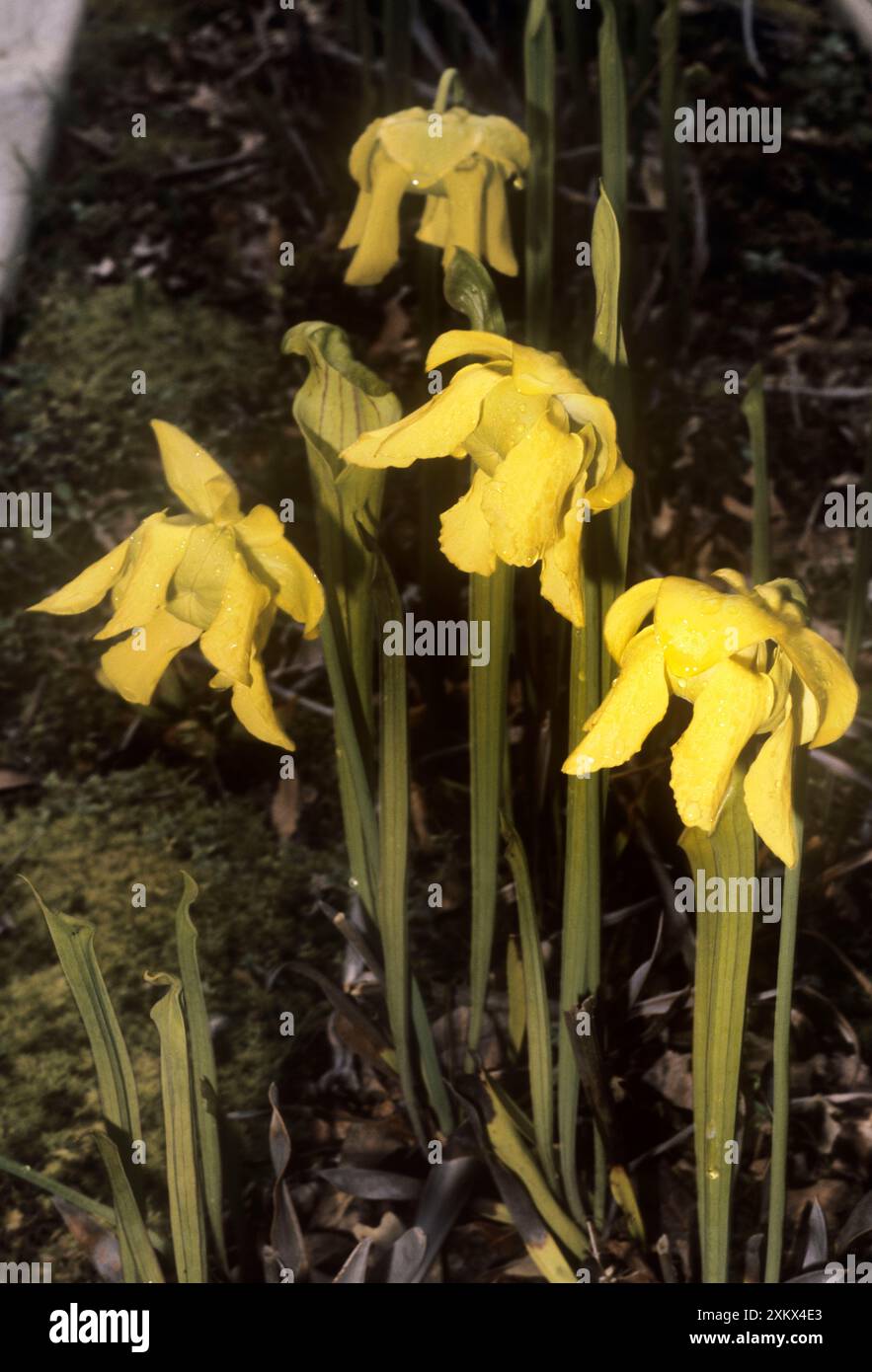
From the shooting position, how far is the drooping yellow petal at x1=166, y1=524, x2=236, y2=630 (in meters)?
0.83

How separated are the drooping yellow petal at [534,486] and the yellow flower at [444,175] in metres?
0.42

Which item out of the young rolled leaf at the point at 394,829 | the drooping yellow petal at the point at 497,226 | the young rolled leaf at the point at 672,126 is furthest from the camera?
the young rolled leaf at the point at 672,126

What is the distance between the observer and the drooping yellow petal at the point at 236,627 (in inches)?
32.1

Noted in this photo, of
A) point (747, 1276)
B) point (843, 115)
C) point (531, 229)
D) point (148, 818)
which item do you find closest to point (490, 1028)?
point (747, 1276)

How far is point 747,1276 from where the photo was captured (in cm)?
104

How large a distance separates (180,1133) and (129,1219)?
0.26ft

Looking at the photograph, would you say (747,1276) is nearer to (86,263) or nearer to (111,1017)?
(111,1017)

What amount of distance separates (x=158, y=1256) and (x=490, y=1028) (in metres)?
0.37

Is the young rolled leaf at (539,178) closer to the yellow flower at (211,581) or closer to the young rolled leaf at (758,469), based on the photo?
the young rolled leaf at (758,469)

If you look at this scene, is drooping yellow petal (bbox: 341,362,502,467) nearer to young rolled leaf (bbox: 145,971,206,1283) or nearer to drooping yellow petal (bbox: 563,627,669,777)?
drooping yellow petal (bbox: 563,627,669,777)

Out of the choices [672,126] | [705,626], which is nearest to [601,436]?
[705,626]

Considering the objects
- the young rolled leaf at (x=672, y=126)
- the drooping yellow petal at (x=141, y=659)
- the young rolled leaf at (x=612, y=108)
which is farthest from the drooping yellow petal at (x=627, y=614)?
the young rolled leaf at (x=672, y=126)

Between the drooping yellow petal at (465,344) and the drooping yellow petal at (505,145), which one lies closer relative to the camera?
the drooping yellow petal at (465,344)

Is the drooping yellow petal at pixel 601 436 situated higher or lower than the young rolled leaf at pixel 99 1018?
higher
